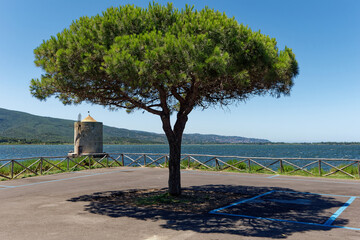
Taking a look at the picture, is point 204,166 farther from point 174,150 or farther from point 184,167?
point 174,150

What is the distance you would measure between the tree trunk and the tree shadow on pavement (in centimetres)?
173

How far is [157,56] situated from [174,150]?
3.79m

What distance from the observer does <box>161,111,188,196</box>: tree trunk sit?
9867 mm

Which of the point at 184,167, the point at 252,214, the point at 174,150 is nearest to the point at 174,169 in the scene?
the point at 174,150

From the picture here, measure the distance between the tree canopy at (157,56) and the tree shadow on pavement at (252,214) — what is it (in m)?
3.33

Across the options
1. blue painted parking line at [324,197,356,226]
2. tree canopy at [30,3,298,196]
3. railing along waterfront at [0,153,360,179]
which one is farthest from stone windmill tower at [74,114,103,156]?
blue painted parking line at [324,197,356,226]

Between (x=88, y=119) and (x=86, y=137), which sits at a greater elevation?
(x=88, y=119)

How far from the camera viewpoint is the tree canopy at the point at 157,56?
7.14m

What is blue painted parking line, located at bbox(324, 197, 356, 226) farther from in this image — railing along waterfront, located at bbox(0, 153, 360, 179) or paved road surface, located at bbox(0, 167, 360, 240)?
railing along waterfront, located at bbox(0, 153, 360, 179)

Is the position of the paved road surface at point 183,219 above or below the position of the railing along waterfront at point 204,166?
below

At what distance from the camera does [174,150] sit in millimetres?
9914

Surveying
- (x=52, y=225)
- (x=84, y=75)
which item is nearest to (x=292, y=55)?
(x=84, y=75)

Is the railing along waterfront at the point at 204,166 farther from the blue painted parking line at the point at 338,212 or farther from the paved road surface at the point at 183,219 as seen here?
the blue painted parking line at the point at 338,212

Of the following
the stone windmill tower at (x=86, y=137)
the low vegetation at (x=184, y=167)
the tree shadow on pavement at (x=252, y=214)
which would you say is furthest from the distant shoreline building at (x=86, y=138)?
the tree shadow on pavement at (x=252, y=214)
